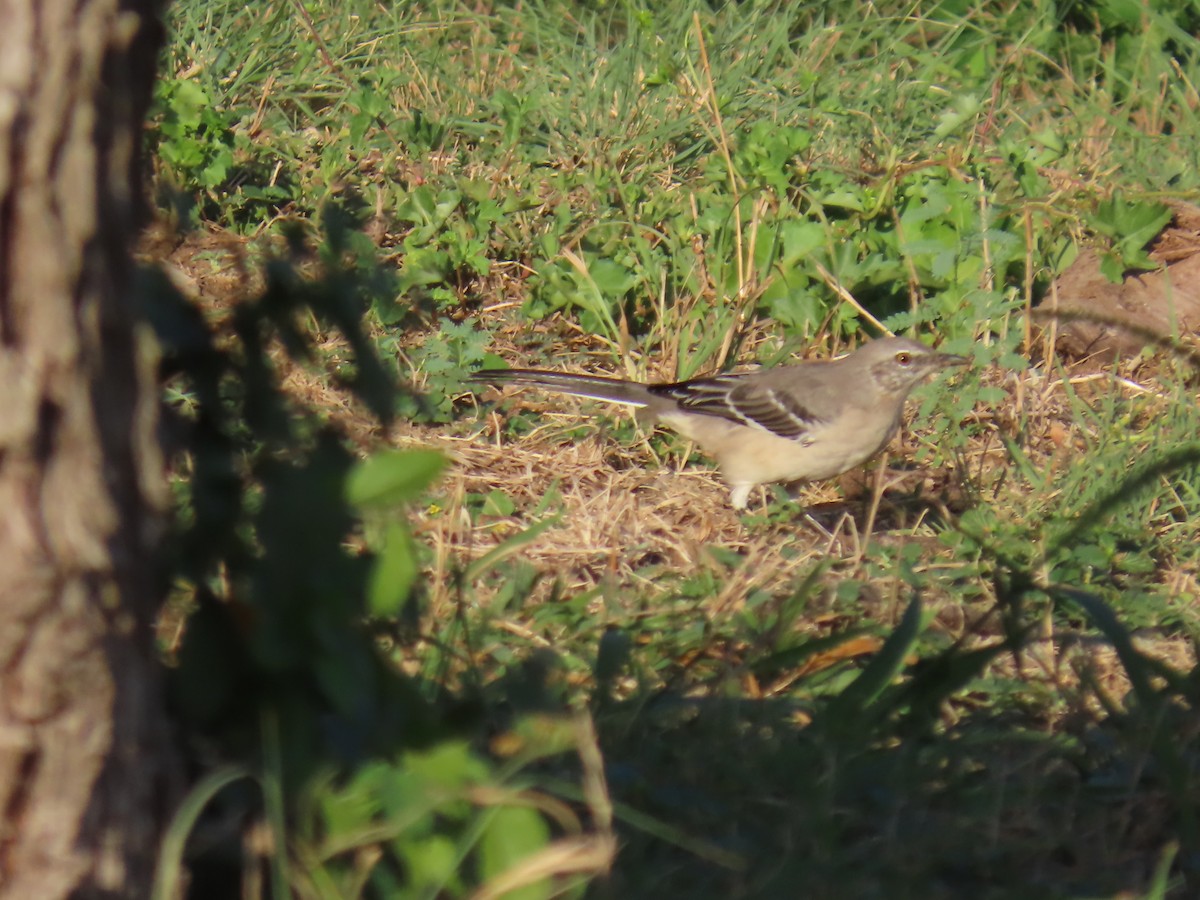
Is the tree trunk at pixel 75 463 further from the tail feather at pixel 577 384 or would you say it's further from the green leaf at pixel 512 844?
the tail feather at pixel 577 384

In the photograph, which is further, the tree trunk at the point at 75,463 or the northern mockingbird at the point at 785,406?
the northern mockingbird at the point at 785,406

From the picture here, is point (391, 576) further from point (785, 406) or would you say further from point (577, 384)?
point (785, 406)

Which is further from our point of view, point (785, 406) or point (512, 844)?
point (785, 406)

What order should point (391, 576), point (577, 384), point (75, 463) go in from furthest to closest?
point (577, 384), point (391, 576), point (75, 463)

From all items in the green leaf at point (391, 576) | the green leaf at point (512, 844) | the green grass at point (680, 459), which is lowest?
the green grass at point (680, 459)

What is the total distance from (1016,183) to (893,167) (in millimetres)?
806

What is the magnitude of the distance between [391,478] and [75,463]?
48cm

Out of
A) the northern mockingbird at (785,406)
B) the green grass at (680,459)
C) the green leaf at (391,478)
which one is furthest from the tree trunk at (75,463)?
the northern mockingbird at (785,406)

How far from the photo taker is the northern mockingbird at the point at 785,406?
6441 millimetres

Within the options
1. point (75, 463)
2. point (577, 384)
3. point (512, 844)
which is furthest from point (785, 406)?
point (75, 463)

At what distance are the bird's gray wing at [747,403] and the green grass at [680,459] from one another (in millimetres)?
268

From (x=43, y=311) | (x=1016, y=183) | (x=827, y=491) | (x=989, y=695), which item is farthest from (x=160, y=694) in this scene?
(x=1016, y=183)

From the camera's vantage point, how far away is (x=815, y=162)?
8.02 meters

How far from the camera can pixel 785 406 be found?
677 cm
